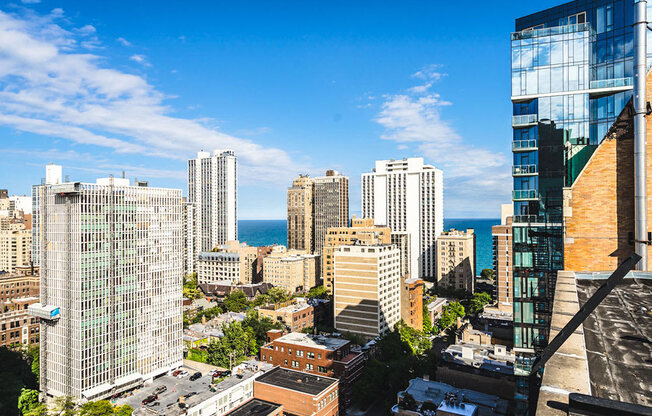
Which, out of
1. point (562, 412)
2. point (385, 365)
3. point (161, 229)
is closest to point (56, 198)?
point (161, 229)

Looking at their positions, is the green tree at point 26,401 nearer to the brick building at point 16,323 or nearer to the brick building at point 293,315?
the brick building at point 16,323

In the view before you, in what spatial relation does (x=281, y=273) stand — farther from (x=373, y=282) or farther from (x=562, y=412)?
(x=562, y=412)

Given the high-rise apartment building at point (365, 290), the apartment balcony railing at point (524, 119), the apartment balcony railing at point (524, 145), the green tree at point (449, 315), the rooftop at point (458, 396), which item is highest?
the apartment balcony railing at point (524, 119)

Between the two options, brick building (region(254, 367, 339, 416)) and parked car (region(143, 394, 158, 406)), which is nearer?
brick building (region(254, 367, 339, 416))

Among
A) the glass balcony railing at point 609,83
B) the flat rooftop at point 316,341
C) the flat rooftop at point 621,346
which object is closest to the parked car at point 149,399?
the flat rooftop at point 316,341

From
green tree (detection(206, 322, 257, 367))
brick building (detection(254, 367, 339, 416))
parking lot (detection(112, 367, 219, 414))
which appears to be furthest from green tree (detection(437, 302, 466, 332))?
parking lot (detection(112, 367, 219, 414))

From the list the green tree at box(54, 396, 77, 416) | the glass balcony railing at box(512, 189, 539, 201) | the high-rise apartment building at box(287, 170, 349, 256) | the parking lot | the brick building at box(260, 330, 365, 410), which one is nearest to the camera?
the glass balcony railing at box(512, 189, 539, 201)

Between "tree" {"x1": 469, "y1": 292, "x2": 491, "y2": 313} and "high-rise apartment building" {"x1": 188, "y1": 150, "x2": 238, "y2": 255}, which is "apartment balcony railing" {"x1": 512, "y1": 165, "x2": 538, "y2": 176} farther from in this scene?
"high-rise apartment building" {"x1": 188, "y1": 150, "x2": 238, "y2": 255}
